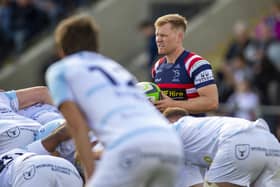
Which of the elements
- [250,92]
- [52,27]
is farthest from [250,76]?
[52,27]

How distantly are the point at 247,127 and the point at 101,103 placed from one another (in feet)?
7.95

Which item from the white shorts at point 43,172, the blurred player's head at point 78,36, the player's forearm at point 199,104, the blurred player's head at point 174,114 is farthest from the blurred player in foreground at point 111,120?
the player's forearm at point 199,104

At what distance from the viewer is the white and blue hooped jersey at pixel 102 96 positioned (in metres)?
7.41

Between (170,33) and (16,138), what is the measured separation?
178cm

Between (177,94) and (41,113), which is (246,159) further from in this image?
(41,113)

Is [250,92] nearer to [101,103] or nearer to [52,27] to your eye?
[52,27]

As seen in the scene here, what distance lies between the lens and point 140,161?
732 cm

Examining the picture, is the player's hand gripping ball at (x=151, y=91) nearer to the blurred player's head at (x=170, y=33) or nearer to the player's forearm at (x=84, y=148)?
the blurred player's head at (x=170, y=33)

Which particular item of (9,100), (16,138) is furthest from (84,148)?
(9,100)

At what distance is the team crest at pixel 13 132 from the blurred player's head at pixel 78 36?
263 cm

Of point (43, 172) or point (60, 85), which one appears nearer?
point (60, 85)

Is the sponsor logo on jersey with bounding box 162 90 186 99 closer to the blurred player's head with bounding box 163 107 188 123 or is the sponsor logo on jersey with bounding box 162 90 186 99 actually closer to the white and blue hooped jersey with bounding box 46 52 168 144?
the blurred player's head with bounding box 163 107 188 123

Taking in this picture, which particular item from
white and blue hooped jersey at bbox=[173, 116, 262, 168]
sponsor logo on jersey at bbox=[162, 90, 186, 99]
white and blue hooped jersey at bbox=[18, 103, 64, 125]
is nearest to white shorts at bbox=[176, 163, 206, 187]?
white and blue hooped jersey at bbox=[173, 116, 262, 168]

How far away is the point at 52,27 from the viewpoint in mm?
23391
